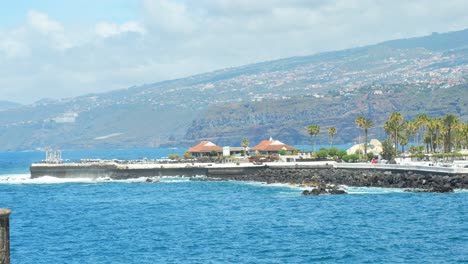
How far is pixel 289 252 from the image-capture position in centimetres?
5162

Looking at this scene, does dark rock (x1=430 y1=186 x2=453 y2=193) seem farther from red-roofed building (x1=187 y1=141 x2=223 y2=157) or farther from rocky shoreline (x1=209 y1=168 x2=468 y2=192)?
red-roofed building (x1=187 y1=141 x2=223 y2=157)

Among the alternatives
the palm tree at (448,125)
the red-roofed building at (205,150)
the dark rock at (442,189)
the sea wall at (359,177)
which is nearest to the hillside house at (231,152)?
the red-roofed building at (205,150)

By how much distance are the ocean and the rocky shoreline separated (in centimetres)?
335

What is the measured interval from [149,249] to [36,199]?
45839mm

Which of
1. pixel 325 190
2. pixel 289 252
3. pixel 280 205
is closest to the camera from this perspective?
pixel 289 252

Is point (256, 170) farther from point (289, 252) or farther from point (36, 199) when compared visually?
point (289, 252)

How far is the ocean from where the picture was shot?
51312mm

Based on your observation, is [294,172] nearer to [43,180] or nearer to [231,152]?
[43,180]

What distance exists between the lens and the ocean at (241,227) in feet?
168

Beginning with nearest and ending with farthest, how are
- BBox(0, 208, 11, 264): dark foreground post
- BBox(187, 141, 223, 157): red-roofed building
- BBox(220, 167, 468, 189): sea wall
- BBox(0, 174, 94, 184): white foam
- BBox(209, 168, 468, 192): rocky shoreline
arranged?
BBox(0, 208, 11, 264): dark foreground post, BBox(209, 168, 468, 192): rocky shoreline, BBox(220, 167, 468, 189): sea wall, BBox(0, 174, 94, 184): white foam, BBox(187, 141, 223, 157): red-roofed building

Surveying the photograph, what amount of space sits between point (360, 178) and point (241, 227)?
3972cm

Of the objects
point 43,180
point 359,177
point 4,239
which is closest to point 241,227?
point 359,177

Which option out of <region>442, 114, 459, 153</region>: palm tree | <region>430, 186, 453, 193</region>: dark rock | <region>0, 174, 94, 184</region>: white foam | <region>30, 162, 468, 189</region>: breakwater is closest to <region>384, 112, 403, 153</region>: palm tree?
<region>442, 114, 459, 153</region>: palm tree

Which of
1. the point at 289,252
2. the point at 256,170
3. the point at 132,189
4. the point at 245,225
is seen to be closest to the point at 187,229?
the point at 245,225
